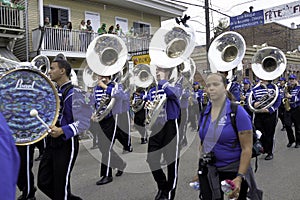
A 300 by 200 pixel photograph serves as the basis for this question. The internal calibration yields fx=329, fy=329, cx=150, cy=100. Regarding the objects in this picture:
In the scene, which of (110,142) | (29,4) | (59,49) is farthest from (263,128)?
(29,4)

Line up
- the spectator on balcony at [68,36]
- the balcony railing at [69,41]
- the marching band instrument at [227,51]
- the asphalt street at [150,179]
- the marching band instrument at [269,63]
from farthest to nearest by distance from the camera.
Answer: the spectator on balcony at [68,36], the balcony railing at [69,41], the marching band instrument at [269,63], the marching band instrument at [227,51], the asphalt street at [150,179]

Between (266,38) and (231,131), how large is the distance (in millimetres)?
37125

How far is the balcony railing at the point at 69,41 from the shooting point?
42.5 ft

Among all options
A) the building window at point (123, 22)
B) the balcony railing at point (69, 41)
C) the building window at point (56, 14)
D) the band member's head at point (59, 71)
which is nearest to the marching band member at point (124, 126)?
the band member's head at point (59, 71)

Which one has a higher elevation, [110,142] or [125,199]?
[110,142]

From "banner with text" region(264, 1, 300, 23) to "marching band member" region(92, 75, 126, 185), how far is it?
10.3m

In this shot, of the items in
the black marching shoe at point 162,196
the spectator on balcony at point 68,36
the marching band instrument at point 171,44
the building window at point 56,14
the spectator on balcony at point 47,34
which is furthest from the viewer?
the building window at point 56,14

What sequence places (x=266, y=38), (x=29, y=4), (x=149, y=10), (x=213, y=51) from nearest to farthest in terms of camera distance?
(x=213, y=51) < (x=29, y=4) < (x=149, y=10) < (x=266, y=38)

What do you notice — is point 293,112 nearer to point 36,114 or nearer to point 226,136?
point 226,136

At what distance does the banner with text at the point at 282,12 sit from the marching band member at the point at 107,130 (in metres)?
10.3

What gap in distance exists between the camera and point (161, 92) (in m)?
4.24

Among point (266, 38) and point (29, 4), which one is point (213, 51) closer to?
point (29, 4)

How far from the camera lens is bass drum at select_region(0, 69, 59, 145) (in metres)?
2.85

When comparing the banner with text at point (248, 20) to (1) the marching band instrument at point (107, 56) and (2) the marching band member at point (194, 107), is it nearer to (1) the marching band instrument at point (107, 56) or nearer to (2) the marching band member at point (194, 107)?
(2) the marching band member at point (194, 107)
